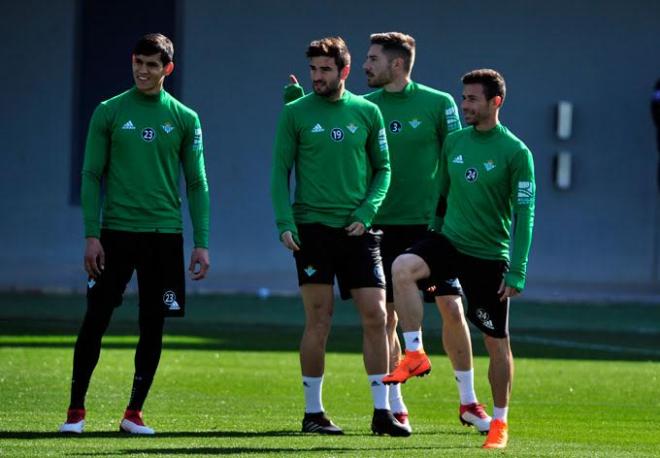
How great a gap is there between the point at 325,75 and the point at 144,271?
1482 millimetres

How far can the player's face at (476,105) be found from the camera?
10367mm

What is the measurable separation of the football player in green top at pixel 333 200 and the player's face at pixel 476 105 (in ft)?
1.97

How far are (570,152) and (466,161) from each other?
1662 centimetres

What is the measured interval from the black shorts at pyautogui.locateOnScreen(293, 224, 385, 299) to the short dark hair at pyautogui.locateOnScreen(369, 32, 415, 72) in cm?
128

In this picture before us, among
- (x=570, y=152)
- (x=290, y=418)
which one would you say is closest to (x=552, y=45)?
(x=570, y=152)

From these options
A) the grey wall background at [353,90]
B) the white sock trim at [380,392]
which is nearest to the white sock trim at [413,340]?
the white sock trim at [380,392]

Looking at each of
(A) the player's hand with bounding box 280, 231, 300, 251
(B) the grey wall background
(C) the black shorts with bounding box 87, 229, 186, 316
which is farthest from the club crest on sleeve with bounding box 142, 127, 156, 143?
(B) the grey wall background

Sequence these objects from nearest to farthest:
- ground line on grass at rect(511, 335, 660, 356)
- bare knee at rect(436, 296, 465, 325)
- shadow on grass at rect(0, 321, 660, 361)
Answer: bare knee at rect(436, 296, 465, 325)
shadow on grass at rect(0, 321, 660, 361)
ground line on grass at rect(511, 335, 660, 356)

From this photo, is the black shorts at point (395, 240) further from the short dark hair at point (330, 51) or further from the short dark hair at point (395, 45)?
the short dark hair at point (330, 51)

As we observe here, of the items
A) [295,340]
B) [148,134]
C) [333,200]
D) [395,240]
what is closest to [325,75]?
[333,200]

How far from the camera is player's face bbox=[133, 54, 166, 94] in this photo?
10250 millimetres

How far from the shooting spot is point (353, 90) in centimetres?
2572

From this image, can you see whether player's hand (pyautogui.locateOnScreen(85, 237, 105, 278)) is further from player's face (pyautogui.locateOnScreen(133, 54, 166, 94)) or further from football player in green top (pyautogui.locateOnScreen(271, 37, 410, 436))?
football player in green top (pyautogui.locateOnScreen(271, 37, 410, 436))

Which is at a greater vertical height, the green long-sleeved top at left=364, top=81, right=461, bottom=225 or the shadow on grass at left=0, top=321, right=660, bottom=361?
the green long-sleeved top at left=364, top=81, right=461, bottom=225
